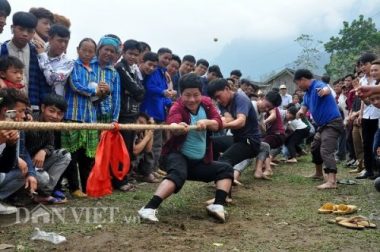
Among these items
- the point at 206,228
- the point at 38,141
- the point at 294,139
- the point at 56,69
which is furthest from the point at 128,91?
the point at 294,139

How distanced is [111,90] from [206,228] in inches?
104

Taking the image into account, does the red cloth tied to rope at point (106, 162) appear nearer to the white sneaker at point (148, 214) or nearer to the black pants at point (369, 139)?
the white sneaker at point (148, 214)

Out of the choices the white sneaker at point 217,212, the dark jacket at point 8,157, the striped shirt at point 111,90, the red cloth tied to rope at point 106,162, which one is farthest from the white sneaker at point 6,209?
the white sneaker at point 217,212

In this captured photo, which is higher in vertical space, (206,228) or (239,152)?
(239,152)

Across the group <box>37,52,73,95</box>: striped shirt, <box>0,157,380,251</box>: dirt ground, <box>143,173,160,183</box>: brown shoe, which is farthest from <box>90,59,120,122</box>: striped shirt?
<box>143,173,160,183</box>: brown shoe

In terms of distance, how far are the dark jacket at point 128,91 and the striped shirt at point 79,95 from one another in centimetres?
68

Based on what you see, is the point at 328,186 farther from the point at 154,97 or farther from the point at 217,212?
the point at 154,97

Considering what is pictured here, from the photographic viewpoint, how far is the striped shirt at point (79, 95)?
559cm

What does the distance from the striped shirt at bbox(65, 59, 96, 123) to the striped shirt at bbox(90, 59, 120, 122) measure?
25 centimetres

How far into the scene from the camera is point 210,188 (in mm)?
6766

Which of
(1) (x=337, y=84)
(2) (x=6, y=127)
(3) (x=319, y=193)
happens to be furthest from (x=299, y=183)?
(1) (x=337, y=84)

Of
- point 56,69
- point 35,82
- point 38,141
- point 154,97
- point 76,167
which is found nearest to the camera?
point 38,141

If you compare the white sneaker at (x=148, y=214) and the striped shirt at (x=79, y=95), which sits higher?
the striped shirt at (x=79, y=95)

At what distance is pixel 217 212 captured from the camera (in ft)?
15.4
